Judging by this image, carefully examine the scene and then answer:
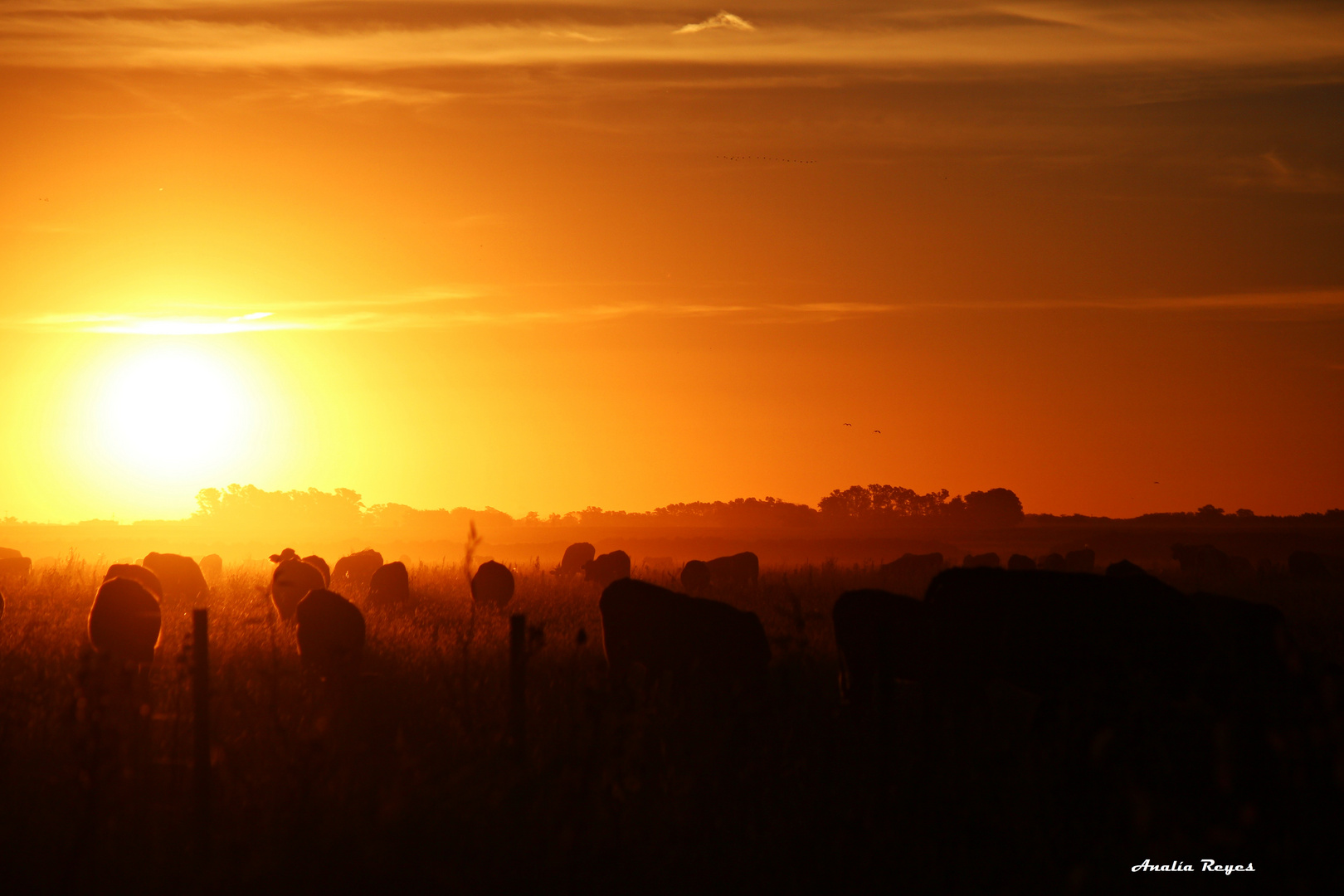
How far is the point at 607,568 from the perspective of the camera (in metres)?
29.3

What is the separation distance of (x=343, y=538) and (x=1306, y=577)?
92450 millimetres

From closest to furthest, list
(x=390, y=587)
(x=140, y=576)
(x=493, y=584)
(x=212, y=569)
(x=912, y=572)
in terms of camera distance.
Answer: (x=140, y=576) < (x=390, y=587) < (x=493, y=584) < (x=212, y=569) < (x=912, y=572)

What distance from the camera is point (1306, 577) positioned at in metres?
29.8

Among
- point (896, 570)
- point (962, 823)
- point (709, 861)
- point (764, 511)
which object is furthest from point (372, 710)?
point (764, 511)

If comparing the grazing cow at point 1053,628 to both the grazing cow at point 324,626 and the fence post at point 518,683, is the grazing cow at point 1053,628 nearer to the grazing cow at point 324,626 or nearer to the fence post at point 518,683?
the fence post at point 518,683

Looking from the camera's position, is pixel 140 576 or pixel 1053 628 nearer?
pixel 1053 628

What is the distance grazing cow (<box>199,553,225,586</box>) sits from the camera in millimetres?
27109

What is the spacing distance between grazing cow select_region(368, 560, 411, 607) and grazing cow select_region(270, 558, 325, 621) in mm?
1120

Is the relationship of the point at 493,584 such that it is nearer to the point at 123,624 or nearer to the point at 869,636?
the point at 123,624

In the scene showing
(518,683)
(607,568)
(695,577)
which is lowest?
(518,683)

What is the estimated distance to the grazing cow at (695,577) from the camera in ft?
84.9

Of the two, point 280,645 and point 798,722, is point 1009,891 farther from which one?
point 280,645

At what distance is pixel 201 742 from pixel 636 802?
9.61 ft

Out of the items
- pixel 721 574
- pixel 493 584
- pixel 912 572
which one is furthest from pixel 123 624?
pixel 912 572
